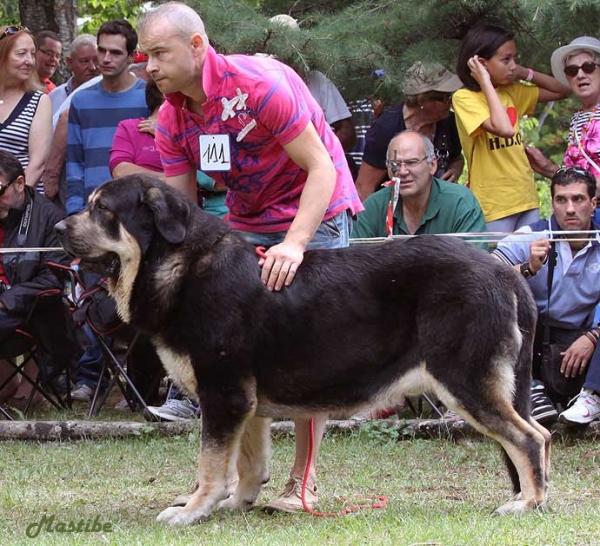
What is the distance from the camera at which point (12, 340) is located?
7551mm

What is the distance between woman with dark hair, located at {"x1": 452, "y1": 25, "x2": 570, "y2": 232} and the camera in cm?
732

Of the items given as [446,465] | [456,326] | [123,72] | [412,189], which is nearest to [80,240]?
[456,326]

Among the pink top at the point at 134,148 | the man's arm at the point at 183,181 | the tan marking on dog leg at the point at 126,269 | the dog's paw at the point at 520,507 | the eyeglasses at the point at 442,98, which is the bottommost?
the dog's paw at the point at 520,507

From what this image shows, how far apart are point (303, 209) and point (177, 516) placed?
4.71 ft

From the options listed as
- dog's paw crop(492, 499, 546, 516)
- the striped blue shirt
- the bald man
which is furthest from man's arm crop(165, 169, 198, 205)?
the striped blue shirt

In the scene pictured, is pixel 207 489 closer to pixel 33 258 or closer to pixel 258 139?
pixel 258 139

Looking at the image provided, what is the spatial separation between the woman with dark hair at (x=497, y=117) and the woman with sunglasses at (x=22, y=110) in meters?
3.20

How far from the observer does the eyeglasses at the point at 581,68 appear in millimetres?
7223

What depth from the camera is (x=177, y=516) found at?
15.0 feet

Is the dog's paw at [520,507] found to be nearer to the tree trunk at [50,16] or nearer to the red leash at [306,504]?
the red leash at [306,504]

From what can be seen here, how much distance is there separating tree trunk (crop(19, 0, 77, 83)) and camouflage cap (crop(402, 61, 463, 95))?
5018 mm

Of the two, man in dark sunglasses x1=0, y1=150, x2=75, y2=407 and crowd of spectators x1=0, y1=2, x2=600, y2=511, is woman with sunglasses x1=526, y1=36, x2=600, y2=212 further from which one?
man in dark sunglasses x1=0, y1=150, x2=75, y2=407

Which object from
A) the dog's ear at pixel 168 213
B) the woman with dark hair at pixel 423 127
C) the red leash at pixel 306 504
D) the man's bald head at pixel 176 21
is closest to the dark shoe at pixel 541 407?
the red leash at pixel 306 504

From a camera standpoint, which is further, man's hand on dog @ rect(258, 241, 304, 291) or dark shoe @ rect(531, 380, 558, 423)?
dark shoe @ rect(531, 380, 558, 423)
